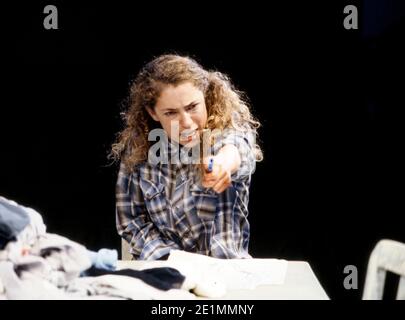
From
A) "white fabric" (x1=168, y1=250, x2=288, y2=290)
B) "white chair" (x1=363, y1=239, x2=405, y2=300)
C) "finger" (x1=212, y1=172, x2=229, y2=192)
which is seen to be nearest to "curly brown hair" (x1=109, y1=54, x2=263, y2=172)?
"finger" (x1=212, y1=172, x2=229, y2=192)

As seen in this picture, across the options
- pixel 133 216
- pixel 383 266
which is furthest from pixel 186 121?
pixel 383 266

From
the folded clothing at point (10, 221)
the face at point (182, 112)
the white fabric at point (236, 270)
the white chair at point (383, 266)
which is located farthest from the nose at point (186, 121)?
the white chair at point (383, 266)

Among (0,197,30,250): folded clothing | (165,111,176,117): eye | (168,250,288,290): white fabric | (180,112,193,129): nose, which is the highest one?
(165,111,176,117): eye

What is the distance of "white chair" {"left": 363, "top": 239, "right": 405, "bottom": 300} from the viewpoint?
1.28 metres

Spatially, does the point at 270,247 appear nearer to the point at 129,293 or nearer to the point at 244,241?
the point at 244,241

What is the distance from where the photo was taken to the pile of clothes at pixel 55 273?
4.19ft

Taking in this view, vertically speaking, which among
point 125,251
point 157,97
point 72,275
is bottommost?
point 125,251

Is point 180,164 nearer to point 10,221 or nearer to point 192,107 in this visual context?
point 192,107

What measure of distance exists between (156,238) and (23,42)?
0.82 meters

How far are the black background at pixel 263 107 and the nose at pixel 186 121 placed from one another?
0.64ft

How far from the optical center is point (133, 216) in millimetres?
1995

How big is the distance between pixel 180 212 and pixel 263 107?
1.55ft

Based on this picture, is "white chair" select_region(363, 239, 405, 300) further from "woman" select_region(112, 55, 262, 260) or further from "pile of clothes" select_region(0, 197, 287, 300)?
"woman" select_region(112, 55, 262, 260)

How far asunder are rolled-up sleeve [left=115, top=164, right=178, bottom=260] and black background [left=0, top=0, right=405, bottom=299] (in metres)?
0.05
